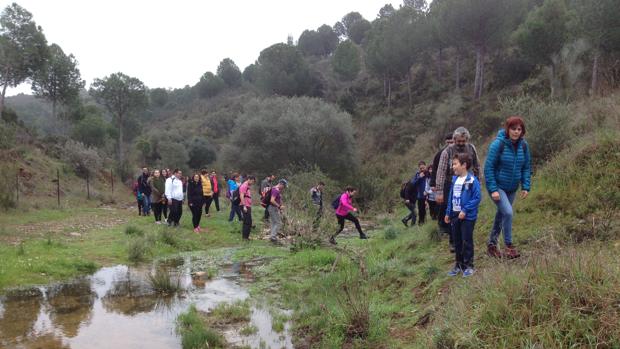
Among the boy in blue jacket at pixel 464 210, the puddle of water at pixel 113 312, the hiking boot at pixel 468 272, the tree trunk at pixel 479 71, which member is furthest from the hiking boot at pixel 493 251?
the tree trunk at pixel 479 71

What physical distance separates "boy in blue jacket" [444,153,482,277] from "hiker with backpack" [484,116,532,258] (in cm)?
25

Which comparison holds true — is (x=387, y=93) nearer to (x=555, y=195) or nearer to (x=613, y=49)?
(x=613, y=49)

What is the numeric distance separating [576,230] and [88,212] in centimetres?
2048

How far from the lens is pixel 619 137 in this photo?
27.7 feet

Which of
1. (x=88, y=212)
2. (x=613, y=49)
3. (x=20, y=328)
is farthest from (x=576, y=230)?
(x=613, y=49)

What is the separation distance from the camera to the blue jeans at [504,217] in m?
6.07

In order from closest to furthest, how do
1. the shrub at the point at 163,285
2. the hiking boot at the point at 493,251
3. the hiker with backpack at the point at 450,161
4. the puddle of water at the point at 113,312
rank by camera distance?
the puddle of water at the point at 113,312
the hiking boot at the point at 493,251
the hiker with backpack at the point at 450,161
the shrub at the point at 163,285

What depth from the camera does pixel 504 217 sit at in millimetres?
6121

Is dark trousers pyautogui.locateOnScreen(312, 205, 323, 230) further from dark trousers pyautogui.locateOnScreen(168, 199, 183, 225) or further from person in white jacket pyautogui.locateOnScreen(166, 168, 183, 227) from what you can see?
dark trousers pyautogui.locateOnScreen(168, 199, 183, 225)

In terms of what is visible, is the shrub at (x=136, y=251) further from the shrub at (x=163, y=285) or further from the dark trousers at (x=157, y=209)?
the dark trousers at (x=157, y=209)

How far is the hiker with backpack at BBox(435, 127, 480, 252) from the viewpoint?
703 centimetres

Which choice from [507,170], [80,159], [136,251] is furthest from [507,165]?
[80,159]

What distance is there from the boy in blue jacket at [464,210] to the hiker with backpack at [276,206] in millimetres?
6826

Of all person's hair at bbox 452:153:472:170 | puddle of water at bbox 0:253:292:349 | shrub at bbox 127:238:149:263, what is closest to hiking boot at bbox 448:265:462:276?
person's hair at bbox 452:153:472:170
